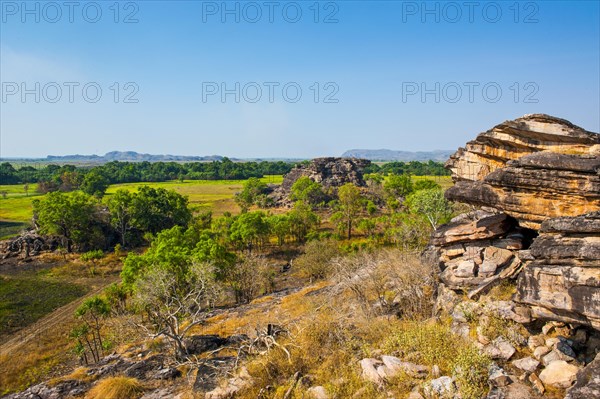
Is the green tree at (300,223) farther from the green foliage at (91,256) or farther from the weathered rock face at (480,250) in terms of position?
the weathered rock face at (480,250)

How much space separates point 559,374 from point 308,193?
8365 centimetres

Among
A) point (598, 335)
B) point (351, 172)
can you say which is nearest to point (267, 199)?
point (351, 172)

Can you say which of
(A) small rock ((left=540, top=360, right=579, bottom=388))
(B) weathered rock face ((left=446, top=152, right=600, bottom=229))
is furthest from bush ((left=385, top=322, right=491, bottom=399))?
(B) weathered rock face ((left=446, top=152, right=600, bottom=229))

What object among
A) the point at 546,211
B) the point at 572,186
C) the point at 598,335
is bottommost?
the point at 598,335

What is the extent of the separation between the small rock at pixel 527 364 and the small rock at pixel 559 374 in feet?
1.09

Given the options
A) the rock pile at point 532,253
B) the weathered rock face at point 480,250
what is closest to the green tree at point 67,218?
the rock pile at point 532,253

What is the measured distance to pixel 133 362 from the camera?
65.9ft

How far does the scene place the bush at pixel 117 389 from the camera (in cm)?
1580

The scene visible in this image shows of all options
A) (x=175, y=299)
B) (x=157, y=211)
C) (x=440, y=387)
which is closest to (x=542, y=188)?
(x=440, y=387)

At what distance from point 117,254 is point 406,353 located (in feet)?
177

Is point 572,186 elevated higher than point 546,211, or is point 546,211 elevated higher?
point 572,186

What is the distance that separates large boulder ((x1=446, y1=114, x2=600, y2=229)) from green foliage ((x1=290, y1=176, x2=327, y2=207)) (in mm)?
74644

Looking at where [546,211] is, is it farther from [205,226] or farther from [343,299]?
[205,226]

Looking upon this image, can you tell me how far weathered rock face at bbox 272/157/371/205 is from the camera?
11212cm
